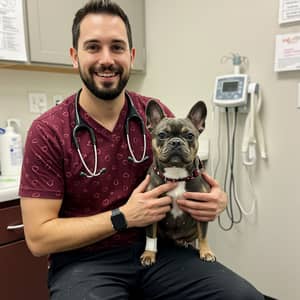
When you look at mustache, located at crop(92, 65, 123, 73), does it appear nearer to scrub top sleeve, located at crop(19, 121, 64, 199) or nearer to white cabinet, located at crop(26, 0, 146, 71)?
scrub top sleeve, located at crop(19, 121, 64, 199)

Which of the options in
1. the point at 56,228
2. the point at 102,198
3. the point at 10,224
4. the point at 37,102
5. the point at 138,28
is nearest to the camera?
the point at 56,228

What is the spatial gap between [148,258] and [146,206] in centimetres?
20

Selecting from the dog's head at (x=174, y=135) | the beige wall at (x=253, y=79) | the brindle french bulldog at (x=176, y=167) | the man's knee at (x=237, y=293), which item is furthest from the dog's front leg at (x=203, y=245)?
the beige wall at (x=253, y=79)

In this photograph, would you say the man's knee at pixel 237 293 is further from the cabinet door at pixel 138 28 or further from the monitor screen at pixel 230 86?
the cabinet door at pixel 138 28

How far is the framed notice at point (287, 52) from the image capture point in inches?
65.2

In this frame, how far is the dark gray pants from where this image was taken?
1.03 meters

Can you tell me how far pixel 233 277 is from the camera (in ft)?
3.63

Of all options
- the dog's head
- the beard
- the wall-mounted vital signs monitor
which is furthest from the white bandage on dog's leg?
the wall-mounted vital signs monitor

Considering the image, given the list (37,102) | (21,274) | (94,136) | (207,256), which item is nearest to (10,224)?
(21,274)

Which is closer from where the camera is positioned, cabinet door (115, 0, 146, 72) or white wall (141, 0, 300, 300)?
white wall (141, 0, 300, 300)

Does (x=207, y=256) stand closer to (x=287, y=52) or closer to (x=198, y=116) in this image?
(x=198, y=116)

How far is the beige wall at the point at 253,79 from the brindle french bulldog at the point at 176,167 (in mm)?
773

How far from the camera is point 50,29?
69.6 inches

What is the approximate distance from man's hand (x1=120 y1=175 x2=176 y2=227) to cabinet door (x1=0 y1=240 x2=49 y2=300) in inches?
23.2
